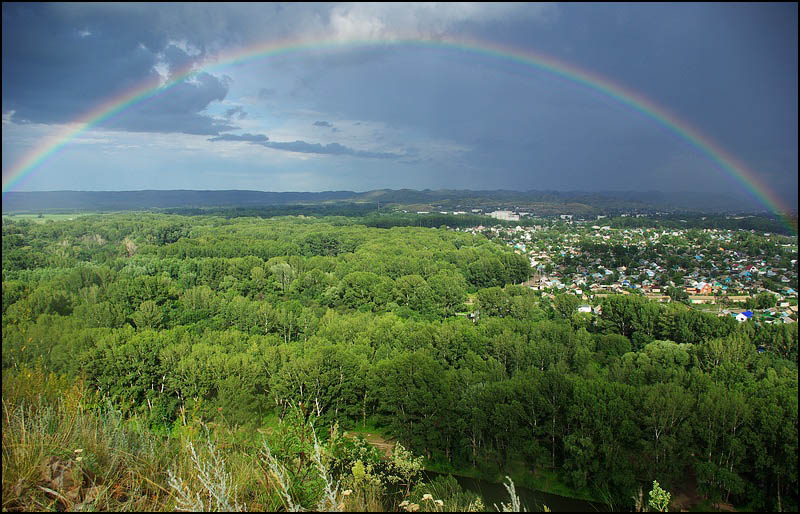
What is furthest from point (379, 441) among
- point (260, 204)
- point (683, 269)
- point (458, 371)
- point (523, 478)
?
point (260, 204)

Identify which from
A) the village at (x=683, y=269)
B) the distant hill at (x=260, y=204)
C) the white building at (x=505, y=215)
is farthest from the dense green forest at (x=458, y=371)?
the white building at (x=505, y=215)

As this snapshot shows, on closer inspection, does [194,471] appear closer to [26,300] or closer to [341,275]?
[26,300]

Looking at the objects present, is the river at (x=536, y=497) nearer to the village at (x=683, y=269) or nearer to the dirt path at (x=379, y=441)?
the dirt path at (x=379, y=441)

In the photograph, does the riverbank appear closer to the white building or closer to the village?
the village

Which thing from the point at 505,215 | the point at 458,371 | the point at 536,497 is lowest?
the point at 536,497

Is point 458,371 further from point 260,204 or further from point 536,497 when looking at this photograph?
point 260,204

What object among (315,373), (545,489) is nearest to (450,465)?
(545,489)
